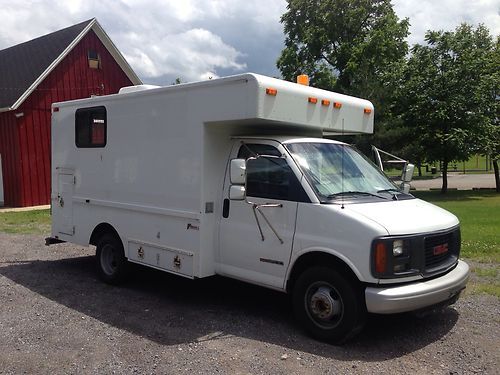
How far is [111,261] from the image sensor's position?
7336 mm

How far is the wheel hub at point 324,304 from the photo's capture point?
487cm

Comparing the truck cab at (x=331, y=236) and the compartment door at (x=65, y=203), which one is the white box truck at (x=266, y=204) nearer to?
the truck cab at (x=331, y=236)

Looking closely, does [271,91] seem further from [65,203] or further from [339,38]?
[339,38]

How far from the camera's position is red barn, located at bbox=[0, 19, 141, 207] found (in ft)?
62.8

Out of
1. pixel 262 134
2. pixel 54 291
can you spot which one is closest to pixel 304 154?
pixel 262 134

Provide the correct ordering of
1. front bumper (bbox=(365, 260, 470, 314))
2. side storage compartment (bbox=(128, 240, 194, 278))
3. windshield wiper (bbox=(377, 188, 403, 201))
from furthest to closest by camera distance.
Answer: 1. side storage compartment (bbox=(128, 240, 194, 278))
2. windshield wiper (bbox=(377, 188, 403, 201))
3. front bumper (bbox=(365, 260, 470, 314))

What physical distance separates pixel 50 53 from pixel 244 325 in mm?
18789

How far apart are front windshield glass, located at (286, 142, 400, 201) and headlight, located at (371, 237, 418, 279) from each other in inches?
31.9

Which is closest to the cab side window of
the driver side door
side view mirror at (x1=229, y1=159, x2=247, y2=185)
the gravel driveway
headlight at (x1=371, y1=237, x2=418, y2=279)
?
the driver side door

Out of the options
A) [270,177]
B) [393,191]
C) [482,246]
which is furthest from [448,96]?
[270,177]

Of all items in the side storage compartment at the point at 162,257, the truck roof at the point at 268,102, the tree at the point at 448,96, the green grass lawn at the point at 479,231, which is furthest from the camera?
the tree at the point at 448,96

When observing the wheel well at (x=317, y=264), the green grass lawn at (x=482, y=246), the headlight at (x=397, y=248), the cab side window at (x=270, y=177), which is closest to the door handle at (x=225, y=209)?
the cab side window at (x=270, y=177)

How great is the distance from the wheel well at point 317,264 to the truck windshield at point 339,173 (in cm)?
58

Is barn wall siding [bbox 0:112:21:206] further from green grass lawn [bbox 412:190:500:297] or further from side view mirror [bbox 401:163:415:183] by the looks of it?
side view mirror [bbox 401:163:415:183]
